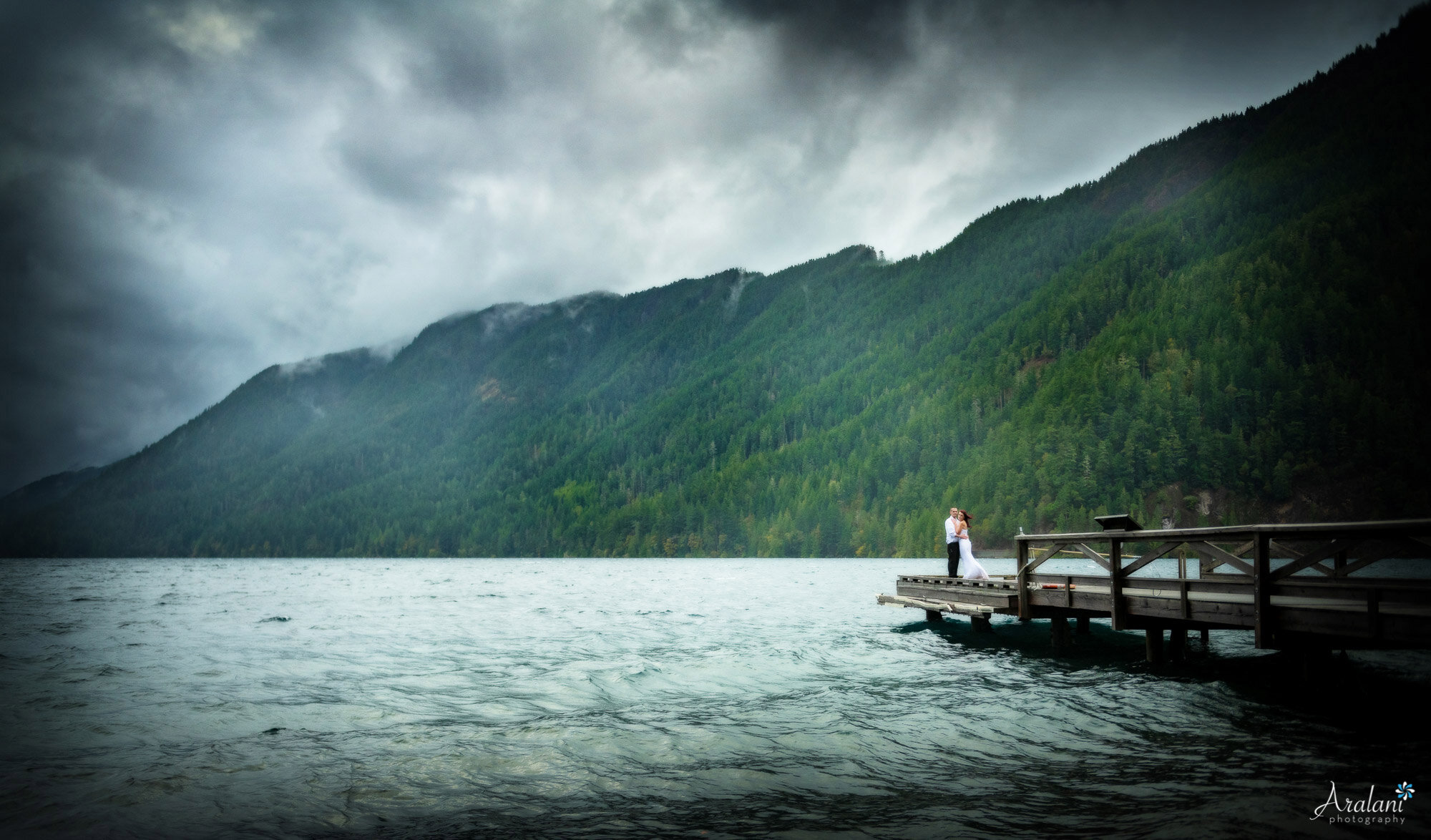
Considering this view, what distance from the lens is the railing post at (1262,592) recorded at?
1563 cm

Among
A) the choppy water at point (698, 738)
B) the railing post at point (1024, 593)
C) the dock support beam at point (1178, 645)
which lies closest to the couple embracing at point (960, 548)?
the choppy water at point (698, 738)

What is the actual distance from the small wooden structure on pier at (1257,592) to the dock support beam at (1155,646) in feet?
0.09

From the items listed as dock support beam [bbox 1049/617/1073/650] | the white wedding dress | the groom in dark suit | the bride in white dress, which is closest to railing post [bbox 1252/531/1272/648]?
dock support beam [bbox 1049/617/1073/650]

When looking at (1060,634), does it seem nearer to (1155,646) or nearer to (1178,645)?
(1155,646)

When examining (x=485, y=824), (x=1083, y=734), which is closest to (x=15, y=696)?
(x=485, y=824)

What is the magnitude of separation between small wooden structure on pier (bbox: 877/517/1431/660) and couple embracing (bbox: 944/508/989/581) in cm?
274

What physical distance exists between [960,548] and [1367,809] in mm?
22401

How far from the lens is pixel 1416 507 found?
12912cm

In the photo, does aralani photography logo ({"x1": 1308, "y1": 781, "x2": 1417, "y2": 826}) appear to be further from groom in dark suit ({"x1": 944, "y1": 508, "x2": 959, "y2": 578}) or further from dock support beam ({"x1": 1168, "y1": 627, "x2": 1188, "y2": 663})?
groom in dark suit ({"x1": 944, "y1": 508, "x2": 959, "y2": 578})

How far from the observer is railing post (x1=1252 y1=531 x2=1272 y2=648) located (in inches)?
615

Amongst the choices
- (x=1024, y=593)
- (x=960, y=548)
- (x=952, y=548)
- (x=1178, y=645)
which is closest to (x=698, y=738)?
(x=1178, y=645)

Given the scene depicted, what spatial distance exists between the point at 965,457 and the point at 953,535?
16042 cm

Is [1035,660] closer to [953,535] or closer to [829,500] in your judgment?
[953,535]

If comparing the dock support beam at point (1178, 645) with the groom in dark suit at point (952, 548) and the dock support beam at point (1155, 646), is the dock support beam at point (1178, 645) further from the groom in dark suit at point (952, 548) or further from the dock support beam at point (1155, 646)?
the groom in dark suit at point (952, 548)
